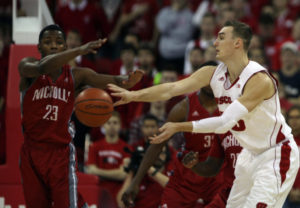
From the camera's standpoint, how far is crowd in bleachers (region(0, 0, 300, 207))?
9.27 m

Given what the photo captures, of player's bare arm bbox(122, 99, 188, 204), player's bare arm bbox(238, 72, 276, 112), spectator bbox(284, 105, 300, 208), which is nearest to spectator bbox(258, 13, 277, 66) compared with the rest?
spectator bbox(284, 105, 300, 208)

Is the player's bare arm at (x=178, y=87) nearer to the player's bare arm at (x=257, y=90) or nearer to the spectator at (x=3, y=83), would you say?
the player's bare arm at (x=257, y=90)

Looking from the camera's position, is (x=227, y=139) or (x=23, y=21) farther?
(x=23, y=21)

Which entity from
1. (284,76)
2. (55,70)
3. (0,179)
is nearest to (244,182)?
(55,70)

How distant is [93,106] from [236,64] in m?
1.59

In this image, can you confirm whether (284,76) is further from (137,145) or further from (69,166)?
(69,166)

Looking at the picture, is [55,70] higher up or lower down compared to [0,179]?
higher up

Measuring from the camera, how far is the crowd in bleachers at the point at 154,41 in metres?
9.27

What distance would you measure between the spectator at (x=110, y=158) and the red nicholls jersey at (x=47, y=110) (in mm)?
2133

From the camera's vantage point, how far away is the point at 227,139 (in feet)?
21.6

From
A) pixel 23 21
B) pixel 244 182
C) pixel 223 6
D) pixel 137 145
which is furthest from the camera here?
pixel 223 6

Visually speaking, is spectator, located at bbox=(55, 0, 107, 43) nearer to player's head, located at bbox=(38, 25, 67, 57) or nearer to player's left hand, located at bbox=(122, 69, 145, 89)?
player's head, located at bbox=(38, 25, 67, 57)

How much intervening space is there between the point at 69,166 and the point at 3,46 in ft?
17.0

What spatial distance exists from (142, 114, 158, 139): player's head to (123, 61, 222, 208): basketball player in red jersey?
1.44m
